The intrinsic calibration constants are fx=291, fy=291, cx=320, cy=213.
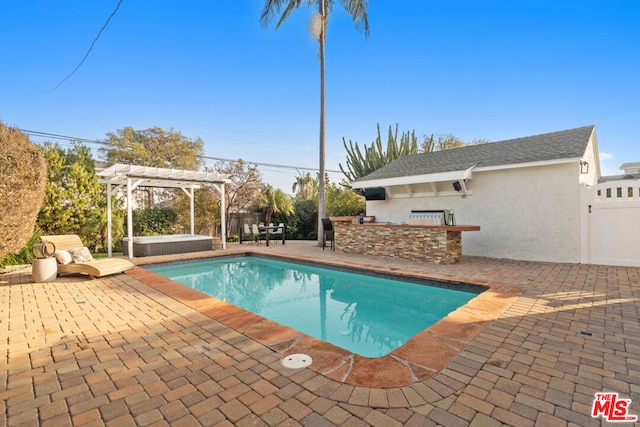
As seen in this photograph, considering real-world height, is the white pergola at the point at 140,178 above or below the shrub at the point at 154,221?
above

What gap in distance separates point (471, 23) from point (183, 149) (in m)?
15.7

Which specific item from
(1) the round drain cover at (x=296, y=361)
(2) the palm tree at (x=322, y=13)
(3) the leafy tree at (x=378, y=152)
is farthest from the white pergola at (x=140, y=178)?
(1) the round drain cover at (x=296, y=361)

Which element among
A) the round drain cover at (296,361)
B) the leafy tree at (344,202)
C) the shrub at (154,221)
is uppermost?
the leafy tree at (344,202)

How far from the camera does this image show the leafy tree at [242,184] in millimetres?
15359

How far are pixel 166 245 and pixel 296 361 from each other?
349 inches

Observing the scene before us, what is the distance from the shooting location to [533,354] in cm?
276

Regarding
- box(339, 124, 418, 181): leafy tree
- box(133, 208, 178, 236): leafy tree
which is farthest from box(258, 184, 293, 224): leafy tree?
box(133, 208, 178, 236): leafy tree

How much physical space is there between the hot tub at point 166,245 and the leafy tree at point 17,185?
11.6 ft

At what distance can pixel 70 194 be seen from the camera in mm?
10195

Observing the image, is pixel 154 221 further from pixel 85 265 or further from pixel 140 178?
pixel 85 265

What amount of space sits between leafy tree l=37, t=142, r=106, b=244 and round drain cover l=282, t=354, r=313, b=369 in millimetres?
11184

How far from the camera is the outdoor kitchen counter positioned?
25.6 ft

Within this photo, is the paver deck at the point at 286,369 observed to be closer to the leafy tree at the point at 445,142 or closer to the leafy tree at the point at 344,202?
the leafy tree at the point at 344,202

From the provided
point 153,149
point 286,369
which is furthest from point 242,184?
point 286,369
